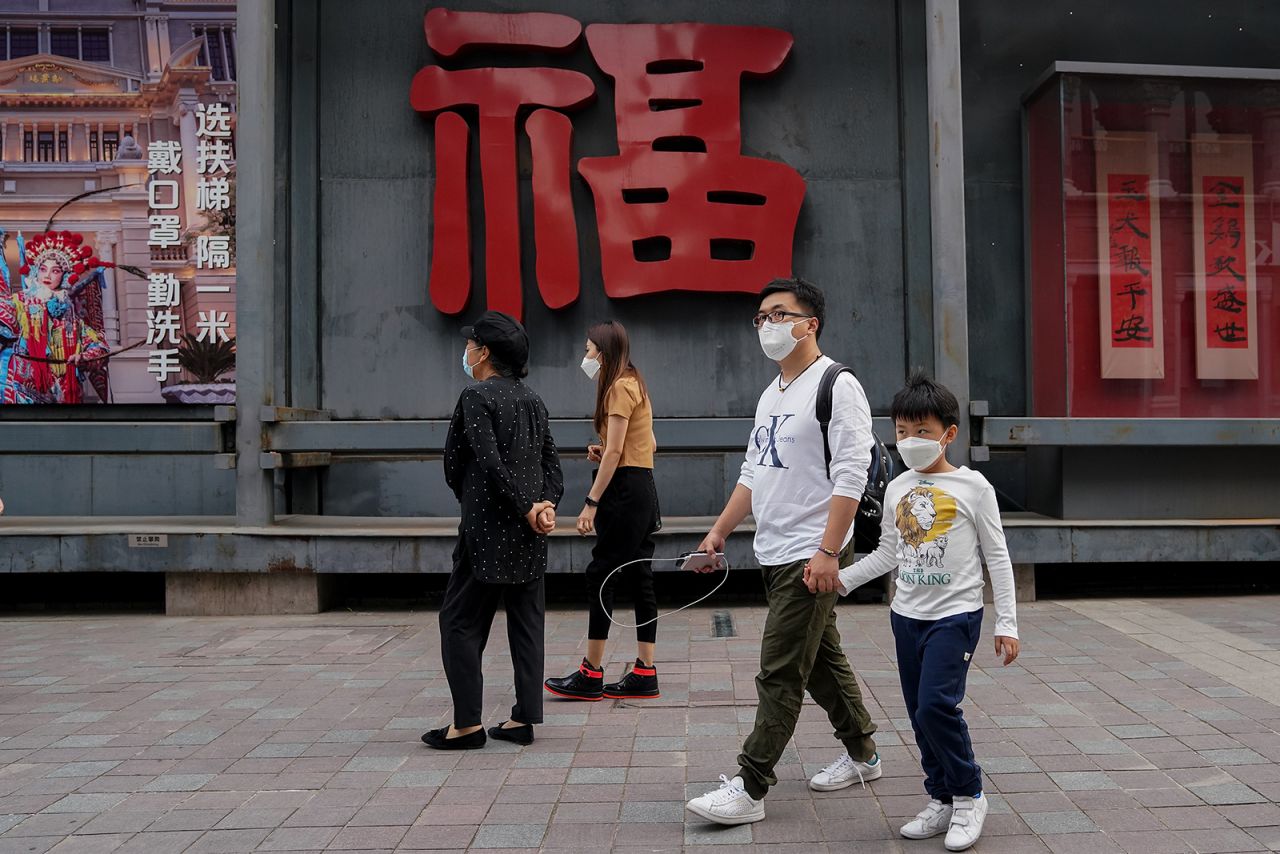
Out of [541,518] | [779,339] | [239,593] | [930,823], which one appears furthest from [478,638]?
[239,593]

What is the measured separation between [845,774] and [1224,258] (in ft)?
22.2

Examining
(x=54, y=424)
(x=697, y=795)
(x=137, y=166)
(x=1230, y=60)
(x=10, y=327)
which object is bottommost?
(x=697, y=795)

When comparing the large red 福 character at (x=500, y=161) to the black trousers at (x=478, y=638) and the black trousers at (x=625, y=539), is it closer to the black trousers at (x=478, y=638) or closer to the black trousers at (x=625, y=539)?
the black trousers at (x=625, y=539)

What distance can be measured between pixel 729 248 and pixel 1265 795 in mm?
5889

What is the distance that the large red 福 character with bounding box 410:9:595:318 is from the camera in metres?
8.48

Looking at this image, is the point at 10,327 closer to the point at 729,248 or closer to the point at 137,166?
the point at 137,166

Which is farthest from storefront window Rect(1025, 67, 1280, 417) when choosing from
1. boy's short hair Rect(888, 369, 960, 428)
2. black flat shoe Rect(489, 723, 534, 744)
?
black flat shoe Rect(489, 723, 534, 744)

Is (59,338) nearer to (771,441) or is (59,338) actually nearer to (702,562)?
(702,562)

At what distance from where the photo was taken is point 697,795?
3828 millimetres

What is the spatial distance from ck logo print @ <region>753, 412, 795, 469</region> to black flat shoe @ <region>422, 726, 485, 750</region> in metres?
1.77

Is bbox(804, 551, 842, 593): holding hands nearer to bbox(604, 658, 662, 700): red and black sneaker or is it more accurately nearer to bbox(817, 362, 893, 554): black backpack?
bbox(817, 362, 893, 554): black backpack

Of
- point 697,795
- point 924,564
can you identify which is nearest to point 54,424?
point 697,795

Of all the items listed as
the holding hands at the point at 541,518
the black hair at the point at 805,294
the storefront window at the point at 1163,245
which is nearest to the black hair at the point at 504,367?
the holding hands at the point at 541,518

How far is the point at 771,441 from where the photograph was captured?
3654 millimetres
